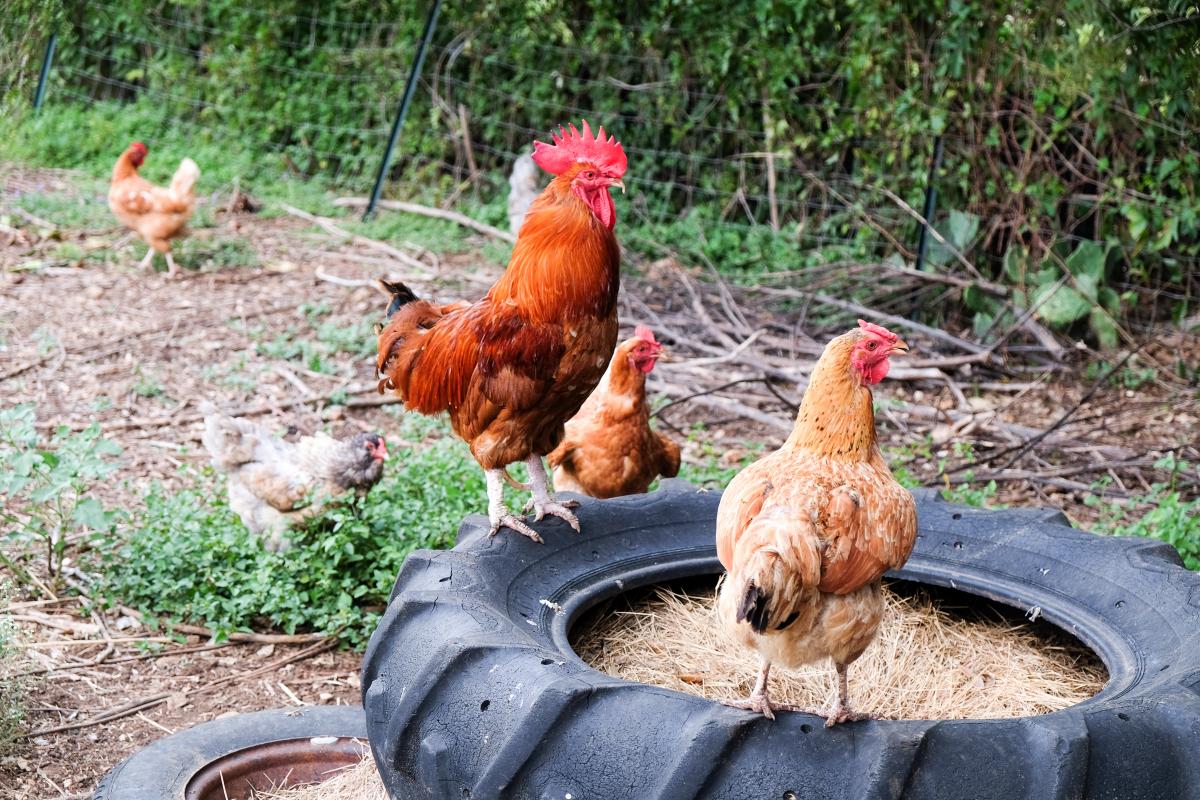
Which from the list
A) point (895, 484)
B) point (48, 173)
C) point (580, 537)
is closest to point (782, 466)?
point (895, 484)

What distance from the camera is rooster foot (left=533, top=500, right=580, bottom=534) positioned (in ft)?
12.4

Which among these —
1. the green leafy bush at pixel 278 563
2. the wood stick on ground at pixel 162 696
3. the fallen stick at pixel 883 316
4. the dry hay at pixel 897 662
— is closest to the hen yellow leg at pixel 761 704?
the dry hay at pixel 897 662

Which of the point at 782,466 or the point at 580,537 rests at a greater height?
the point at 782,466

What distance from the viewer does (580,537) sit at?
3.73 m

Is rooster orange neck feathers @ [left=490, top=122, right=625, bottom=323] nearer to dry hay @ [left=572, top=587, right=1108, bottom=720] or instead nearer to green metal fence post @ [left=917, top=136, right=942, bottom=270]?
dry hay @ [left=572, top=587, right=1108, bottom=720]

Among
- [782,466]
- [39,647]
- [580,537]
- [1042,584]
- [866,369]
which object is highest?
[866,369]

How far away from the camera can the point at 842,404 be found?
289 centimetres

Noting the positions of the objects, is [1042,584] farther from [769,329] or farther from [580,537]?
[769,329]

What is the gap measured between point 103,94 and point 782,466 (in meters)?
13.4

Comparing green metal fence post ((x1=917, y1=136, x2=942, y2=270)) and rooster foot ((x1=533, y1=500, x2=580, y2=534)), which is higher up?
green metal fence post ((x1=917, y1=136, x2=942, y2=270))

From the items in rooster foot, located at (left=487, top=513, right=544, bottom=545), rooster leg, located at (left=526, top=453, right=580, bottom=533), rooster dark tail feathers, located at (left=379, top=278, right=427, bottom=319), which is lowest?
rooster foot, located at (left=487, top=513, right=544, bottom=545)

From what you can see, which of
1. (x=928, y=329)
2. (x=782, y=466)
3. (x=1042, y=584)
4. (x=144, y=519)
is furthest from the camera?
(x=928, y=329)

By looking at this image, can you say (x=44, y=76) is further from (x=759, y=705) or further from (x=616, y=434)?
(x=759, y=705)

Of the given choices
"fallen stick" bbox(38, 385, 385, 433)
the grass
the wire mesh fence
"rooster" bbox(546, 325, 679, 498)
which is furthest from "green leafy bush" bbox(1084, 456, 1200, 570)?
the grass
